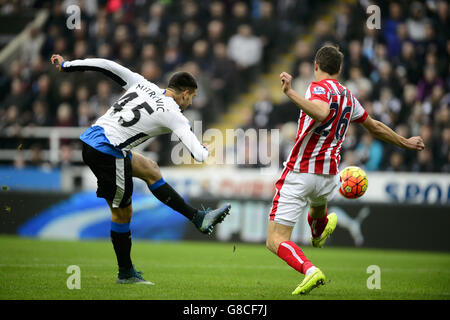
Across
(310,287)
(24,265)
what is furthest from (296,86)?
(310,287)

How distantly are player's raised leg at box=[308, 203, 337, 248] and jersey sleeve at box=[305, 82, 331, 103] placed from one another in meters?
1.33

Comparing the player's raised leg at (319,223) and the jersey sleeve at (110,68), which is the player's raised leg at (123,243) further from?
the player's raised leg at (319,223)

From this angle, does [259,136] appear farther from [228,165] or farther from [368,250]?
[368,250]

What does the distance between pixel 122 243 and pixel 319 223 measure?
6.72 feet

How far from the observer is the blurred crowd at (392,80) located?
14141mm

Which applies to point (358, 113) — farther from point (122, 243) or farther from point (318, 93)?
point (122, 243)

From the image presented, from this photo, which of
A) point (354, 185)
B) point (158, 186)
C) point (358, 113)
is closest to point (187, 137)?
point (158, 186)

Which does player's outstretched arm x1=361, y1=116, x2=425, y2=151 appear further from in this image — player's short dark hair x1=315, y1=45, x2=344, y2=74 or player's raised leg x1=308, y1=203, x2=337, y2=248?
player's raised leg x1=308, y1=203, x2=337, y2=248

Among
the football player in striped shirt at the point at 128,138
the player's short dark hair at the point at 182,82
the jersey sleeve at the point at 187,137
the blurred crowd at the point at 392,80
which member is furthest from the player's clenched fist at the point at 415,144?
the blurred crowd at the point at 392,80

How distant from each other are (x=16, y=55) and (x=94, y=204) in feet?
24.8

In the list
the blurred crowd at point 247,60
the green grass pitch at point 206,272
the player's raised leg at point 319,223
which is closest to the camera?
the green grass pitch at point 206,272

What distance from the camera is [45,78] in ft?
55.3

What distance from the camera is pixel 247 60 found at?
1688 centimetres

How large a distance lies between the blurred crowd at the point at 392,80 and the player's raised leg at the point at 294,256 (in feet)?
24.8
